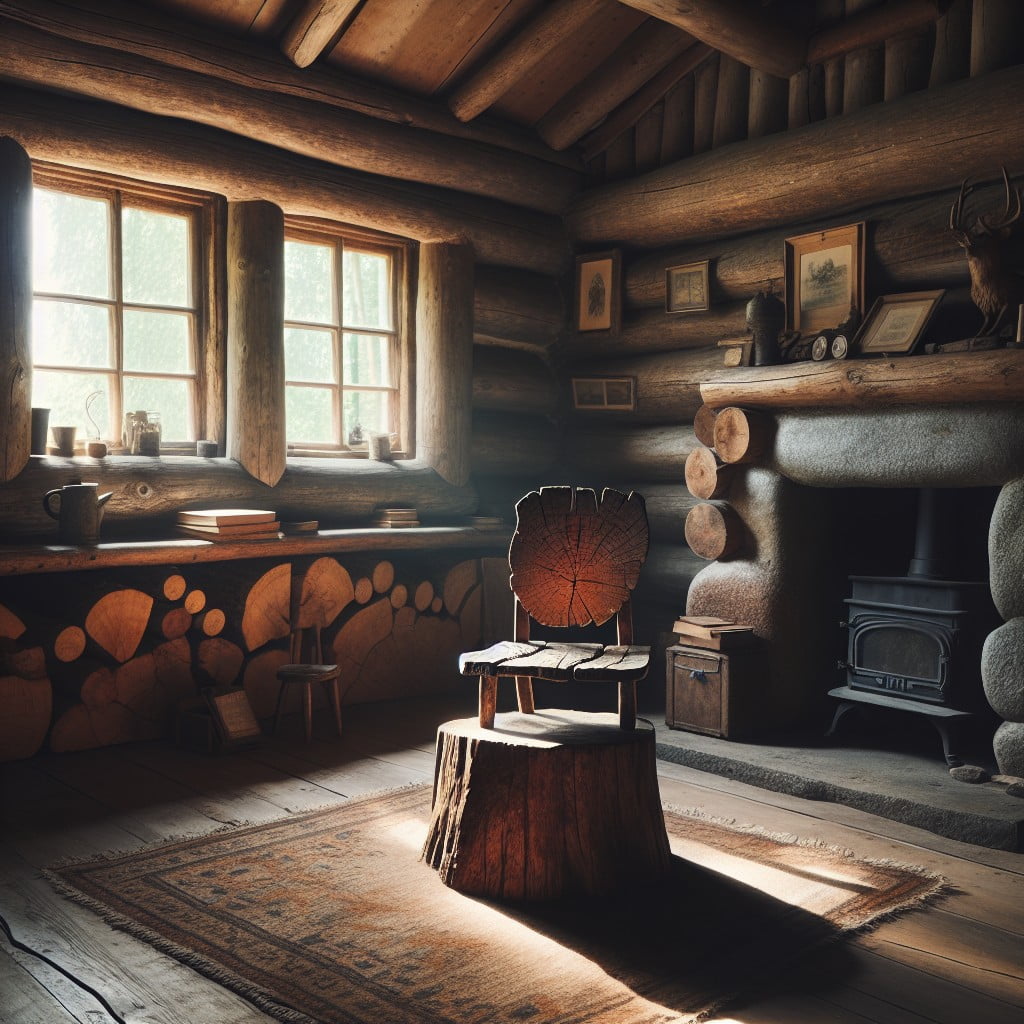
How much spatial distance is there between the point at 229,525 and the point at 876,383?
10.2 ft

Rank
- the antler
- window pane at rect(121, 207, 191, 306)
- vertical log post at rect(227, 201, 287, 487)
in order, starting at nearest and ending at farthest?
the antler → window pane at rect(121, 207, 191, 306) → vertical log post at rect(227, 201, 287, 487)

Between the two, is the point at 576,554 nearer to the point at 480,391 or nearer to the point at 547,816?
the point at 547,816

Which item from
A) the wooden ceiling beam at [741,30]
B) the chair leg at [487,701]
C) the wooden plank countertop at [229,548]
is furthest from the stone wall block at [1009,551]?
the wooden plank countertop at [229,548]

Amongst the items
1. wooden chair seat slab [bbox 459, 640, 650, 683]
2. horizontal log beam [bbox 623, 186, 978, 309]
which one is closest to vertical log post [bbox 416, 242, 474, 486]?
horizontal log beam [bbox 623, 186, 978, 309]

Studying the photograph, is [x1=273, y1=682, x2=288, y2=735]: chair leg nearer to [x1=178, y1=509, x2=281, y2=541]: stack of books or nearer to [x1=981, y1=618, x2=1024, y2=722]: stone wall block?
[x1=178, y1=509, x2=281, y2=541]: stack of books

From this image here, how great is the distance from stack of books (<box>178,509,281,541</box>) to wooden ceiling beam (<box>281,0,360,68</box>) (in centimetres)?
236

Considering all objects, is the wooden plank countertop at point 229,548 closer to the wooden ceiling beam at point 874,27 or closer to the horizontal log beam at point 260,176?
the horizontal log beam at point 260,176

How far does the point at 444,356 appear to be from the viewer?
6516mm

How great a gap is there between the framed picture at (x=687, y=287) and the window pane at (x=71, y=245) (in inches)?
125

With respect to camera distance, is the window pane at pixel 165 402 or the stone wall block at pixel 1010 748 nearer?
the stone wall block at pixel 1010 748

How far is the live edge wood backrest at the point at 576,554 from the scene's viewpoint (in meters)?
3.84

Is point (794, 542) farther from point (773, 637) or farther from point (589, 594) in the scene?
point (589, 594)

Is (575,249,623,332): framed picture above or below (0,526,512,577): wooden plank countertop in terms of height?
above

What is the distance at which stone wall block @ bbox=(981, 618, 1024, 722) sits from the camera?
4297 millimetres
